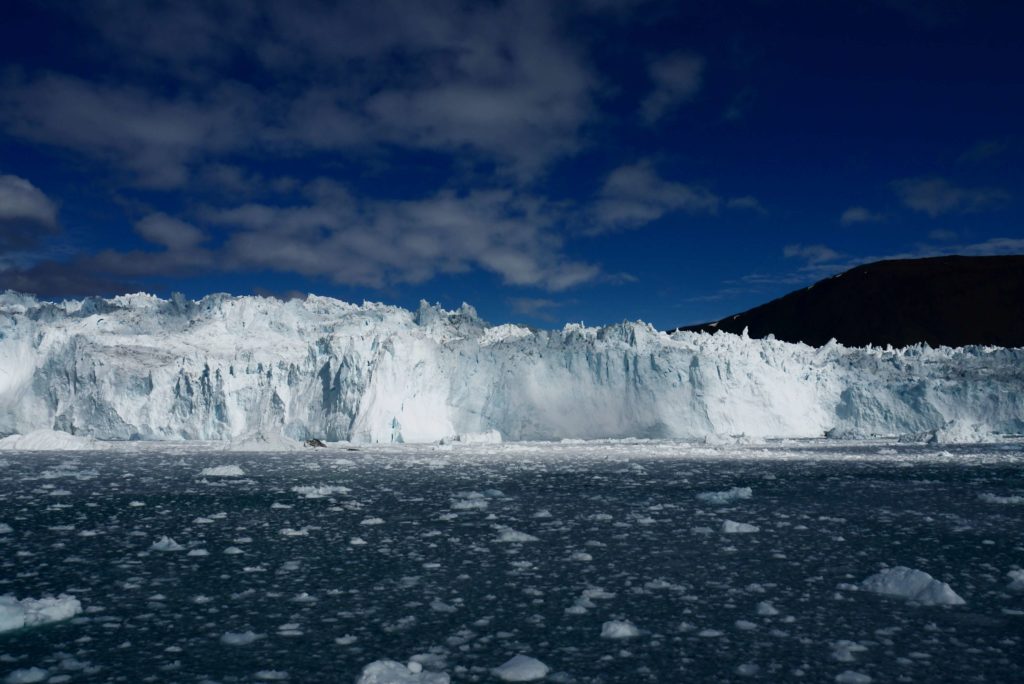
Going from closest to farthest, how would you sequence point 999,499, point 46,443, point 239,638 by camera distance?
1. point 239,638
2. point 999,499
3. point 46,443

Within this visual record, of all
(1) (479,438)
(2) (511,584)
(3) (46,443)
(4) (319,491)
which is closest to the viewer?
(2) (511,584)

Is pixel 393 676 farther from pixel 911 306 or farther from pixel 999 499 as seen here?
pixel 911 306

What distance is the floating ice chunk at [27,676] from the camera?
4.31m

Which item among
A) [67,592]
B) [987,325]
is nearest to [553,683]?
[67,592]

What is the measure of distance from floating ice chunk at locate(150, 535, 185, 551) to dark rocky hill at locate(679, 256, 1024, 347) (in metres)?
89.1

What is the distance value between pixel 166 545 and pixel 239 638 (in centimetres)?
403

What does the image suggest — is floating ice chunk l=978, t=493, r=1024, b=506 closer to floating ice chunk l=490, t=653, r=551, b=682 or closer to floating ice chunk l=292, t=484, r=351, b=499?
floating ice chunk l=490, t=653, r=551, b=682

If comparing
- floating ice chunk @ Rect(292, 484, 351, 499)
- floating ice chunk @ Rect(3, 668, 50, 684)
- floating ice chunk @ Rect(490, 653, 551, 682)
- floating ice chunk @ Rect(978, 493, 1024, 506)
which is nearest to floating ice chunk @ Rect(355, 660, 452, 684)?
floating ice chunk @ Rect(490, 653, 551, 682)

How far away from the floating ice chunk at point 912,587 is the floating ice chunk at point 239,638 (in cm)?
526

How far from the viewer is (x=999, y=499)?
42.0ft

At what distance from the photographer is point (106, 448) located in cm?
3095

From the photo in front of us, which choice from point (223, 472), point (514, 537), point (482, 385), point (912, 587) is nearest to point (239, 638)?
Answer: point (514, 537)

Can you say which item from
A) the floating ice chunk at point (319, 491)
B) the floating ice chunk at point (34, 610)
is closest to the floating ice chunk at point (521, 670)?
the floating ice chunk at point (34, 610)

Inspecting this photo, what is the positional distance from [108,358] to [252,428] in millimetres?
7928
